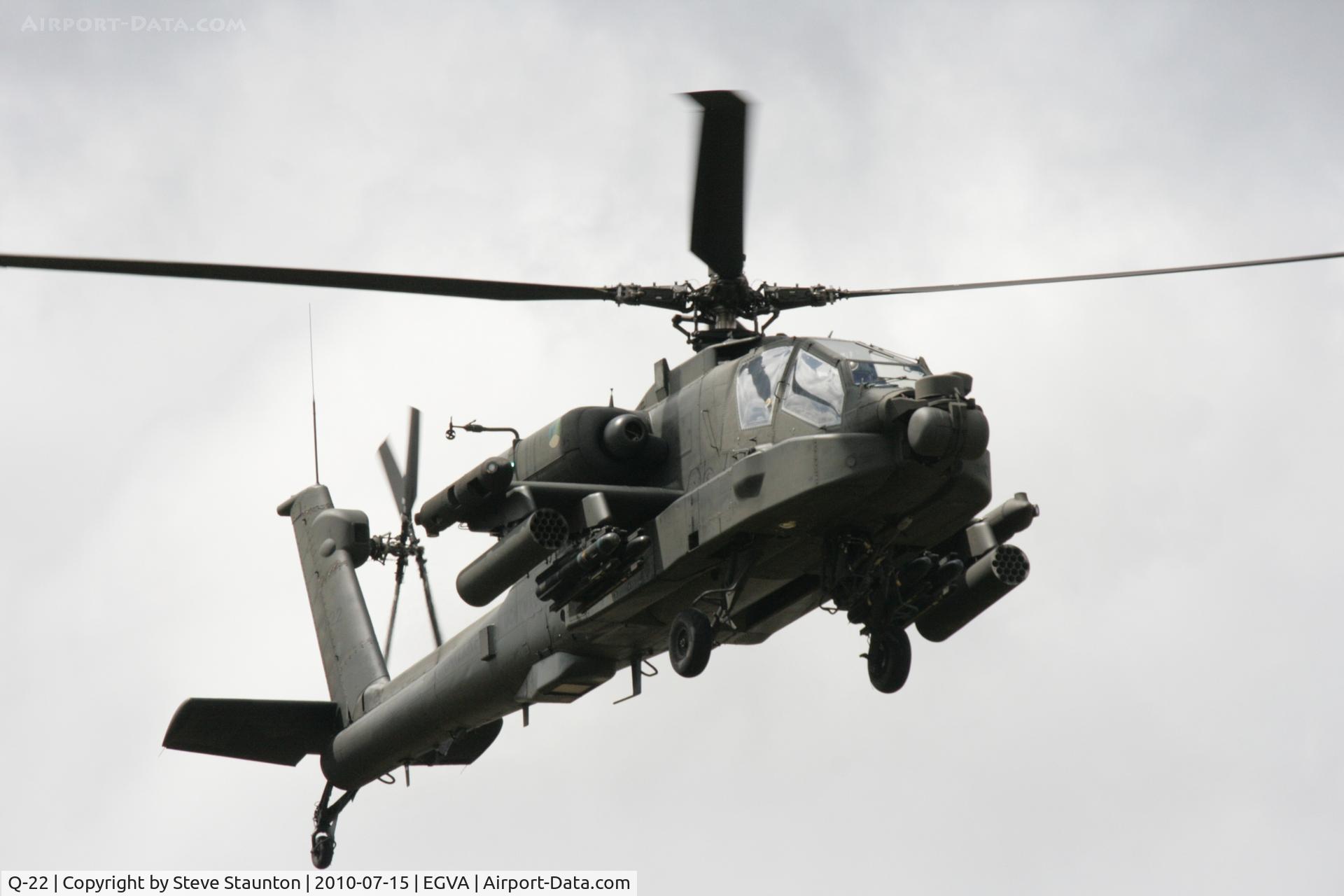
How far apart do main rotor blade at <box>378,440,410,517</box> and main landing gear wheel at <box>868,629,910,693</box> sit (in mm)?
6543

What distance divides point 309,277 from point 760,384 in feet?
13.0

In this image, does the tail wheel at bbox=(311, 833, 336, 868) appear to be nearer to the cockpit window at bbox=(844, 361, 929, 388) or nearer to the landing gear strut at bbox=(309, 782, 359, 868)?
the landing gear strut at bbox=(309, 782, 359, 868)

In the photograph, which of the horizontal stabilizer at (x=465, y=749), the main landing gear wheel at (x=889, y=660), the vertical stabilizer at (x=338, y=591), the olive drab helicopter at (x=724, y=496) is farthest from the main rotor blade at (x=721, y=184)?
the vertical stabilizer at (x=338, y=591)

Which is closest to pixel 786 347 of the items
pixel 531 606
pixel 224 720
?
pixel 531 606

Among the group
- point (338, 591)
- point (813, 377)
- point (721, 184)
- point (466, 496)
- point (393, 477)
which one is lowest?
point (466, 496)

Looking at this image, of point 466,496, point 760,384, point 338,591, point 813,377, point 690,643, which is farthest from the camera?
point 338,591

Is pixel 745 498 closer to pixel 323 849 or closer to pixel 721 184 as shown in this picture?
pixel 721 184

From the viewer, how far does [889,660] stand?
1638 cm

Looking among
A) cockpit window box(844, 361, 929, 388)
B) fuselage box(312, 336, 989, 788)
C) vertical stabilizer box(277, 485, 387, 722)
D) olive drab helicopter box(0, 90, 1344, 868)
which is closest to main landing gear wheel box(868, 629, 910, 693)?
olive drab helicopter box(0, 90, 1344, 868)

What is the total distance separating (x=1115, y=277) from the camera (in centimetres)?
1653

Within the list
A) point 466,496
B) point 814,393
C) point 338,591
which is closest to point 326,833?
point 338,591

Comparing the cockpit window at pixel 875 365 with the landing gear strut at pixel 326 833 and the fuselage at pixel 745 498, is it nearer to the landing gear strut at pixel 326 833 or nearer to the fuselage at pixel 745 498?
the fuselage at pixel 745 498

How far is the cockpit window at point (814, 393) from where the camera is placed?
15.8 metres

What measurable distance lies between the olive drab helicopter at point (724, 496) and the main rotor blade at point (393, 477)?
2.36m
